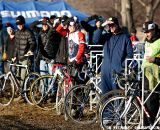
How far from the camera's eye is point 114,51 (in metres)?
10.2

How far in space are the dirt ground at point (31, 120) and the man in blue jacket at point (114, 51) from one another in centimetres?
98

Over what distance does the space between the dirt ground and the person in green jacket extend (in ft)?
4.69

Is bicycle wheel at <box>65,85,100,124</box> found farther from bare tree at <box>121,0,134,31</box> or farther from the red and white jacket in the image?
bare tree at <box>121,0,134,31</box>

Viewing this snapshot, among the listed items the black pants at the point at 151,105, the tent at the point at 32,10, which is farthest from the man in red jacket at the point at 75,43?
the tent at the point at 32,10

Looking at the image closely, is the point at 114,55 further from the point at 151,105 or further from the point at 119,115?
the point at 151,105

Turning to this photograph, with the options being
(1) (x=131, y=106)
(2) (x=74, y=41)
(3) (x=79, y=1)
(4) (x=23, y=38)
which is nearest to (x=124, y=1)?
(4) (x=23, y=38)

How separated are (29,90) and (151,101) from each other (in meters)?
4.09

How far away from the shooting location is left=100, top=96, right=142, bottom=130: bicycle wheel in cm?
939

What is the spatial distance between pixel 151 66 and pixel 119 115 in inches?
36.8

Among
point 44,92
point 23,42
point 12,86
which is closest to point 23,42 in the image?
point 23,42

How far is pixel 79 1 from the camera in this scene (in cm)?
5484

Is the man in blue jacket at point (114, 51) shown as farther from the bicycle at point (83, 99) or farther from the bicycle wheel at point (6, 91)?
the bicycle wheel at point (6, 91)

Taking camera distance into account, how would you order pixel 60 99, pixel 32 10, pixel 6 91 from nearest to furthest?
pixel 60 99 → pixel 6 91 → pixel 32 10

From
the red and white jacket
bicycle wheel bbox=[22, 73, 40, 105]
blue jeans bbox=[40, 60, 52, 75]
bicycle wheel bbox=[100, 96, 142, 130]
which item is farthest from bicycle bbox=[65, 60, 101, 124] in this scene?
blue jeans bbox=[40, 60, 52, 75]
